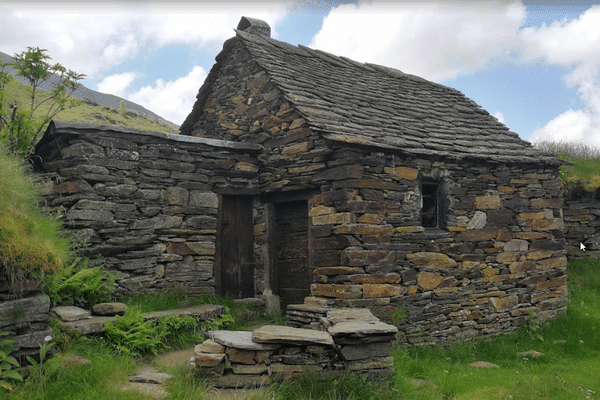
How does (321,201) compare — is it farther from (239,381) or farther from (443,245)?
(239,381)

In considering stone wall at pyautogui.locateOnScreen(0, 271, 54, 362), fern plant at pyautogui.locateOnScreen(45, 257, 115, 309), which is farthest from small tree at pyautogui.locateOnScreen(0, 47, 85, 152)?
stone wall at pyautogui.locateOnScreen(0, 271, 54, 362)

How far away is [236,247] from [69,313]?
352cm

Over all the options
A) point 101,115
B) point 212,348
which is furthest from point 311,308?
point 101,115

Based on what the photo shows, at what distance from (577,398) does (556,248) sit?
178 inches

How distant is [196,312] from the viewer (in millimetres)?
6547

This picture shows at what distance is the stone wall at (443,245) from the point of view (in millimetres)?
7027

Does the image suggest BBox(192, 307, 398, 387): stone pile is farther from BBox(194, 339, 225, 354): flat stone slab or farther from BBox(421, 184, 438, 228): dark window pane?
BBox(421, 184, 438, 228): dark window pane

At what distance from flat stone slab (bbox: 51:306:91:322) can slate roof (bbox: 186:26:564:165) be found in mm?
3896

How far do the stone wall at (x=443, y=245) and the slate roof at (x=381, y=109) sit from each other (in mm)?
287

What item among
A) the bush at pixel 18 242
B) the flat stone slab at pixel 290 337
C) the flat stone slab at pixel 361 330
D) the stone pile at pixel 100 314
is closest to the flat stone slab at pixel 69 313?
the stone pile at pixel 100 314

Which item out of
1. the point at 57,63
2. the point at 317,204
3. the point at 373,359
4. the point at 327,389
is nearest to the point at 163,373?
the point at 327,389

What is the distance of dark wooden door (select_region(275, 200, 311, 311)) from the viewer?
317 inches

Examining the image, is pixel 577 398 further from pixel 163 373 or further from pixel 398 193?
pixel 163 373

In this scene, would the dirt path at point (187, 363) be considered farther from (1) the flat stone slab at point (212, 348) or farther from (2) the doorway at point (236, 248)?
(2) the doorway at point (236, 248)
